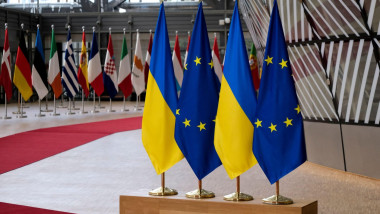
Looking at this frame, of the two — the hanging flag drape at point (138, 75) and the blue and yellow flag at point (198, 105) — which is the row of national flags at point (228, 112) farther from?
the hanging flag drape at point (138, 75)

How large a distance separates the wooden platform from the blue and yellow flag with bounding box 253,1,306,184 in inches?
13.1

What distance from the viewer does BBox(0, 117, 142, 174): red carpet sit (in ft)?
35.1

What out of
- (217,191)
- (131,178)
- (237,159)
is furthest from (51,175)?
(237,159)

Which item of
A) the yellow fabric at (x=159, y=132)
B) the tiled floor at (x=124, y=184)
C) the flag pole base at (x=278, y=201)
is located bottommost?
the tiled floor at (x=124, y=184)

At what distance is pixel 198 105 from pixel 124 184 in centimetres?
309

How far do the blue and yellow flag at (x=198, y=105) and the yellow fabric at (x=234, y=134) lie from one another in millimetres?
206

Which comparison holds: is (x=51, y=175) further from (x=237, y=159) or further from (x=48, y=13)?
(x=48, y=13)

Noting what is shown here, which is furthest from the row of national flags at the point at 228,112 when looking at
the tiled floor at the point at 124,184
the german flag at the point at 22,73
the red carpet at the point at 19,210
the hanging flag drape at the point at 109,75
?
the hanging flag drape at the point at 109,75

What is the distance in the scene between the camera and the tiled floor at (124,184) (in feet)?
22.7

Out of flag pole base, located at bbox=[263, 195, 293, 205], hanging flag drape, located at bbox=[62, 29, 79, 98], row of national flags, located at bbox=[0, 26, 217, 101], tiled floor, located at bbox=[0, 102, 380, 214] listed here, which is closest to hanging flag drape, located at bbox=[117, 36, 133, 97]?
row of national flags, located at bbox=[0, 26, 217, 101]

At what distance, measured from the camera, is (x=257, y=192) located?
7.71m

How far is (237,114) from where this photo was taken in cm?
547

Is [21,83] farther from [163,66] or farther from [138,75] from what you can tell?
[163,66]

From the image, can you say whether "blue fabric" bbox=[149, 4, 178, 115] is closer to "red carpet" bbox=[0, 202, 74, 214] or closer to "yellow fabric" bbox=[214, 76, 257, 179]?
"yellow fabric" bbox=[214, 76, 257, 179]
